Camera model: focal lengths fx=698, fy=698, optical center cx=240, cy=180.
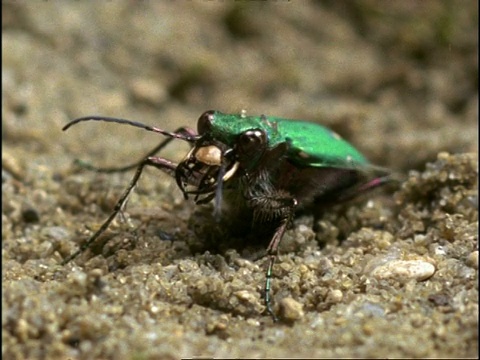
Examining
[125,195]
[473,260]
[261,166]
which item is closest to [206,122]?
[261,166]

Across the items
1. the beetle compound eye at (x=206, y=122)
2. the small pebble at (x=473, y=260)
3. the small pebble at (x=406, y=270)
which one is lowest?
the small pebble at (x=406, y=270)

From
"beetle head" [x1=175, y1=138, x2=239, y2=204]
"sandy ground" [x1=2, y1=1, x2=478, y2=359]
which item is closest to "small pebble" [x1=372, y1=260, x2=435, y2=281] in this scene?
"sandy ground" [x1=2, y1=1, x2=478, y2=359]

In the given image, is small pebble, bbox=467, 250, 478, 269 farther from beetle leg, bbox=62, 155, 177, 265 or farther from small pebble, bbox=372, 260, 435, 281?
beetle leg, bbox=62, 155, 177, 265

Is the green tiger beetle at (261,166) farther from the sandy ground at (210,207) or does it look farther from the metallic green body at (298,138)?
the sandy ground at (210,207)

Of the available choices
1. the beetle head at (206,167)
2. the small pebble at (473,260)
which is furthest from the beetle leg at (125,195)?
the small pebble at (473,260)

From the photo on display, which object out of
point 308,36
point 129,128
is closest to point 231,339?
point 129,128
